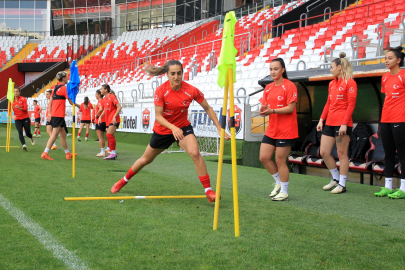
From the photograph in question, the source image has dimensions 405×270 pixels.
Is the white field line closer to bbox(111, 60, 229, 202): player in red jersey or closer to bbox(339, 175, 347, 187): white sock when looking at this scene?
bbox(111, 60, 229, 202): player in red jersey

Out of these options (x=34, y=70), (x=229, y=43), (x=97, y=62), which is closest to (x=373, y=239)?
(x=229, y=43)

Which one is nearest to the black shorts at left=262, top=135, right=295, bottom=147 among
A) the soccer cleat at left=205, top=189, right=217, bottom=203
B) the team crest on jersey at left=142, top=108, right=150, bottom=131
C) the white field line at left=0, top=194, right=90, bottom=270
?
the soccer cleat at left=205, top=189, right=217, bottom=203

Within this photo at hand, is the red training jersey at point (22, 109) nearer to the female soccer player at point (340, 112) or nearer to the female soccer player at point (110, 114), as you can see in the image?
the female soccer player at point (110, 114)

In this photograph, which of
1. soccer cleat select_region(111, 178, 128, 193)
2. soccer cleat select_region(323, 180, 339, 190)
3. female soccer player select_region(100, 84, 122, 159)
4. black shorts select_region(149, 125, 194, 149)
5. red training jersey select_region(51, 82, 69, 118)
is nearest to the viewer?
black shorts select_region(149, 125, 194, 149)

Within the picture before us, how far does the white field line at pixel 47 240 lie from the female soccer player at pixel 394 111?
14.1ft

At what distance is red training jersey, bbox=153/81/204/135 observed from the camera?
4523mm

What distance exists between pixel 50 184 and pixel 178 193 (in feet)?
6.38

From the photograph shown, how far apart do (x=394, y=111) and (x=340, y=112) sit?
28.4 inches

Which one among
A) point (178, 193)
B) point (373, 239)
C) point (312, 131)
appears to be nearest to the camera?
point (373, 239)

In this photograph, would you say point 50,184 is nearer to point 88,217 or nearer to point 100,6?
point 88,217

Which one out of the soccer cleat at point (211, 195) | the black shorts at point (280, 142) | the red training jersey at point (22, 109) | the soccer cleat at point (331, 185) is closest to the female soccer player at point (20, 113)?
the red training jersey at point (22, 109)

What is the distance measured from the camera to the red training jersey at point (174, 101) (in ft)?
14.8

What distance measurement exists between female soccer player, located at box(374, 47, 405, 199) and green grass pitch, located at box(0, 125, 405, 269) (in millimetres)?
619

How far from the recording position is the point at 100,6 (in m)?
42.2
